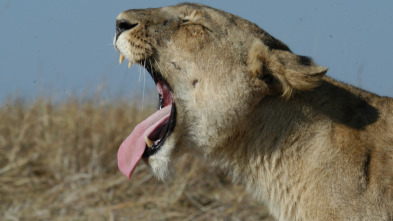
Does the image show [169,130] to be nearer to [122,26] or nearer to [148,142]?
[148,142]

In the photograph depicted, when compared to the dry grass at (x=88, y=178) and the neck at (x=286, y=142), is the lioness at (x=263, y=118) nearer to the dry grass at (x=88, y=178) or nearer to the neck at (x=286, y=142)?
the neck at (x=286, y=142)

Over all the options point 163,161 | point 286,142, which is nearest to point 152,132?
point 163,161

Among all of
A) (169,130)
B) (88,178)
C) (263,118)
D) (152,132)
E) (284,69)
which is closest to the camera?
(284,69)

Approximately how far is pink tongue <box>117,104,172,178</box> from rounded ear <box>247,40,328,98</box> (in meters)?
0.62

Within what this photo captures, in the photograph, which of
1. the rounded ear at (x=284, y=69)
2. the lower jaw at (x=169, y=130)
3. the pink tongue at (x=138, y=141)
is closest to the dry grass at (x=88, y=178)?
the pink tongue at (x=138, y=141)

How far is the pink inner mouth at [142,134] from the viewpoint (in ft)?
12.3

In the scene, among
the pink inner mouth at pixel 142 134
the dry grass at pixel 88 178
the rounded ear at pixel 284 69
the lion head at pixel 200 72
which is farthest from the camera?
the dry grass at pixel 88 178

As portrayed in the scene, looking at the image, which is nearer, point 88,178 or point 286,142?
point 286,142

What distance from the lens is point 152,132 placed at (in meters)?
3.76

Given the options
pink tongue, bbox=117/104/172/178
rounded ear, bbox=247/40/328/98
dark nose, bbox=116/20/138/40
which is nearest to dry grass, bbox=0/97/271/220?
pink tongue, bbox=117/104/172/178

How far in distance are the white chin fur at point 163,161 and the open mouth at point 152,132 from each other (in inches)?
1.0

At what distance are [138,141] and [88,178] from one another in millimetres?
2842

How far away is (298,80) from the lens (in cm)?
332

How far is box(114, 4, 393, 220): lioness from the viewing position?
3316 millimetres
